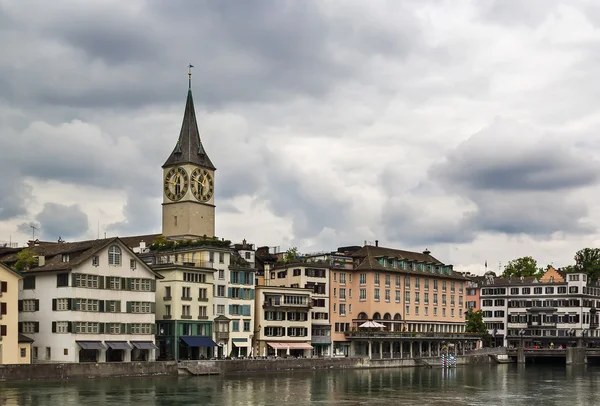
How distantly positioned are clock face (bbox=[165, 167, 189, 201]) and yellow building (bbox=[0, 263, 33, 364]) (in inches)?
2193

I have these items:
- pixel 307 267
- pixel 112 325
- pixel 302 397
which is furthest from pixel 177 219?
pixel 302 397

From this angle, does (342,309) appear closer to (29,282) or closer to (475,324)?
(475,324)

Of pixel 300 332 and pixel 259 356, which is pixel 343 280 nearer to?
pixel 300 332

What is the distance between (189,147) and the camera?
153500 millimetres

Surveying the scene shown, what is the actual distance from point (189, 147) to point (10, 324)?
61.3 m

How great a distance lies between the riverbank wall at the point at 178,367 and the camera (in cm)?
9169

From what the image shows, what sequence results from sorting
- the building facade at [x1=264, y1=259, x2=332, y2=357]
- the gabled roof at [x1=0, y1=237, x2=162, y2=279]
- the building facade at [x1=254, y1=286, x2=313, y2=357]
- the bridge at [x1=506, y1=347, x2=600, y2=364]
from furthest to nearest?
1. the bridge at [x1=506, y1=347, x2=600, y2=364]
2. the building facade at [x1=264, y1=259, x2=332, y2=357]
3. the building facade at [x1=254, y1=286, x2=313, y2=357]
4. the gabled roof at [x1=0, y1=237, x2=162, y2=279]

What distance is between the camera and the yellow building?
96.4 m

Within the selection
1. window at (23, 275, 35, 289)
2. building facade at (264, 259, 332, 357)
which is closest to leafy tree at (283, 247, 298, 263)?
building facade at (264, 259, 332, 357)

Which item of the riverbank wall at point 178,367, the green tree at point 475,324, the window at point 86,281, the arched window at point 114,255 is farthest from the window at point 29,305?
the green tree at point 475,324

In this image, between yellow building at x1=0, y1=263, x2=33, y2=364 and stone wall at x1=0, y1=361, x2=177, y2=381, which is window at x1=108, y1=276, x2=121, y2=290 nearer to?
stone wall at x1=0, y1=361, x2=177, y2=381

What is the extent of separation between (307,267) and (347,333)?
12.7 metres

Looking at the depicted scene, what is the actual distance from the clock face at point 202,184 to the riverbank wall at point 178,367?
3965 cm

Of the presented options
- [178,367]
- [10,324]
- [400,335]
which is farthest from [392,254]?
[10,324]
